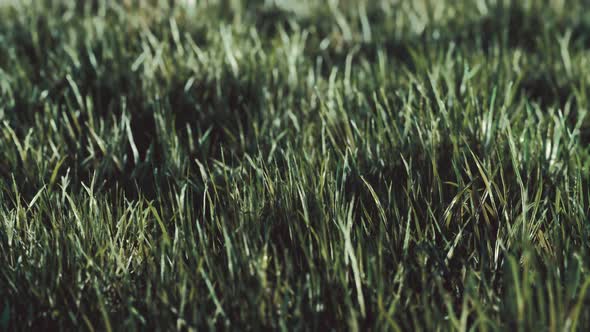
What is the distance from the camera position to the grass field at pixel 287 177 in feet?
3.33

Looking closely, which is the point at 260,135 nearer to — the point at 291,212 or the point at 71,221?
the point at 291,212

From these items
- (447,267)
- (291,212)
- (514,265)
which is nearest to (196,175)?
(291,212)

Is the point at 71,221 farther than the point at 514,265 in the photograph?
Yes

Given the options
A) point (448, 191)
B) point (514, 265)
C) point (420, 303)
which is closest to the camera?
point (514, 265)

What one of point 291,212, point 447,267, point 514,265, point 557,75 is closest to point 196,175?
point 291,212

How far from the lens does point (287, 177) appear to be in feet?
4.15

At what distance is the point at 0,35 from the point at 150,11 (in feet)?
1.73

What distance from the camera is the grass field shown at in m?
1.01

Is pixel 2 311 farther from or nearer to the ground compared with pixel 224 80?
nearer to the ground

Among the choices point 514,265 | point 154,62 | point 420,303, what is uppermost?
point 154,62

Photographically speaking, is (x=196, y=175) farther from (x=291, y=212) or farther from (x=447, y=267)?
→ (x=447, y=267)

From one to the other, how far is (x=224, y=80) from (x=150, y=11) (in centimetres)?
76

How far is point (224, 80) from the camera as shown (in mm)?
1843

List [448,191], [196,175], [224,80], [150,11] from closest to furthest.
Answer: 1. [448,191]
2. [196,175]
3. [224,80]
4. [150,11]
